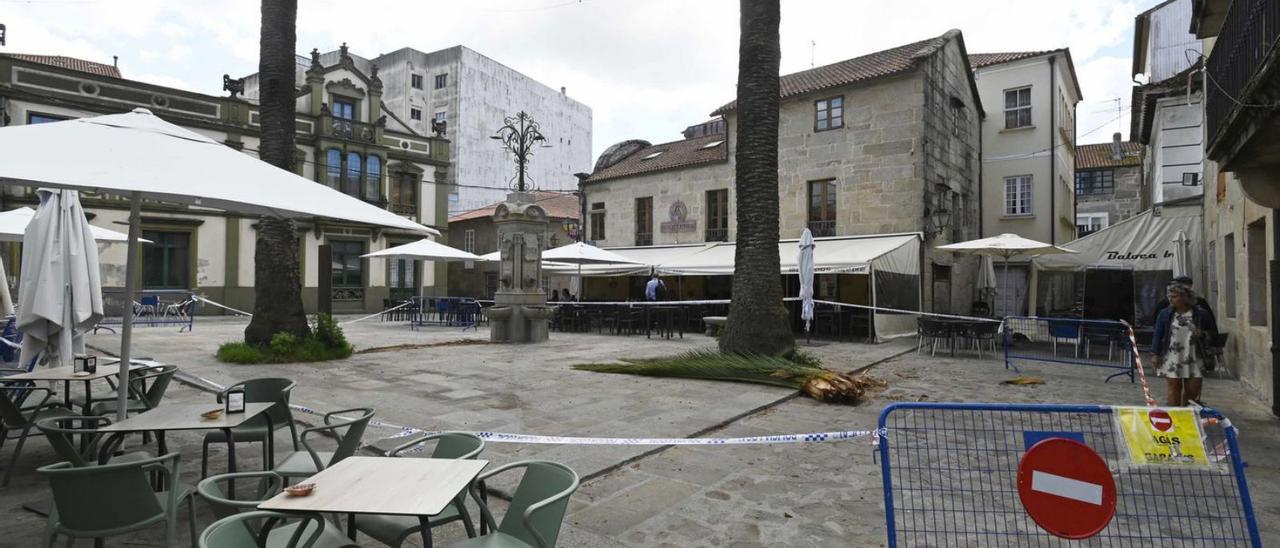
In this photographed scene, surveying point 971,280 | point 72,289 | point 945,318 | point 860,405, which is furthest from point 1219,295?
point 72,289

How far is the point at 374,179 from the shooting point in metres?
27.0

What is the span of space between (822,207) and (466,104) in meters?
25.7

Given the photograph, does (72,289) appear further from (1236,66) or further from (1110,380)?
(1110,380)

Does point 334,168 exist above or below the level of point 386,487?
above

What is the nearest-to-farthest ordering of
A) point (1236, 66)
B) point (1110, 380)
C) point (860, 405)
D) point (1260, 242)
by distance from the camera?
point (1236, 66)
point (860, 405)
point (1260, 242)
point (1110, 380)

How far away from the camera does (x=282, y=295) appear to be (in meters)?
10.1

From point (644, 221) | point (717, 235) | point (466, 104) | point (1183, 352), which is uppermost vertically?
point (466, 104)

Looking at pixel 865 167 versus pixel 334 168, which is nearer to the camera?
pixel 865 167

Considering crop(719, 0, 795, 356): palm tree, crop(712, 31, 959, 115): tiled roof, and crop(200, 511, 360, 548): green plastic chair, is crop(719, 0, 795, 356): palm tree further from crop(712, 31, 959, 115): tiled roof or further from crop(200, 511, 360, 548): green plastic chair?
crop(712, 31, 959, 115): tiled roof

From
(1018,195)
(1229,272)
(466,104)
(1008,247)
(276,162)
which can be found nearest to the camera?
(1229,272)

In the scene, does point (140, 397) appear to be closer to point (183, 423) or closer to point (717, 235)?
point (183, 423)

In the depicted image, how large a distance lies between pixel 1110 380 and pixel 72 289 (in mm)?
12271

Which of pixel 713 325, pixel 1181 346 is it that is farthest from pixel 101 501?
pixel 713 325

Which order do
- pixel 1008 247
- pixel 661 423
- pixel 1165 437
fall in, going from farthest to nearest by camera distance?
pixel 1008 247, pixel 661 423, pixel 1165 437
